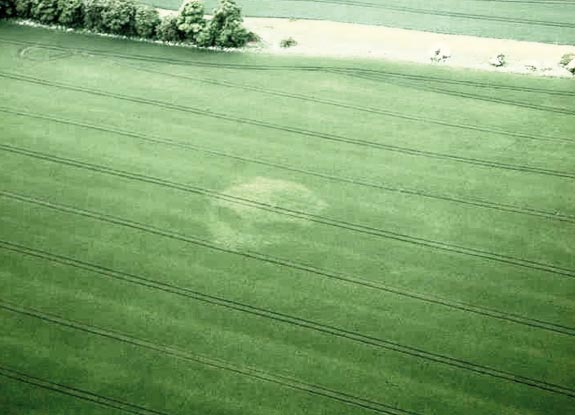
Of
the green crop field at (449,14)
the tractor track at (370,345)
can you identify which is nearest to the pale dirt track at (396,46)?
the green crop field at (449,14)

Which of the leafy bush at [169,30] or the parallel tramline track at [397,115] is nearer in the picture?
the parallel tramline track at [397,115]

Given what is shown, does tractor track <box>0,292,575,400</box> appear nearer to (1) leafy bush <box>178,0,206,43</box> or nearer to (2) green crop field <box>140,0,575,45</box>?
(1) leafy bush <box>178,0,206,43</box>

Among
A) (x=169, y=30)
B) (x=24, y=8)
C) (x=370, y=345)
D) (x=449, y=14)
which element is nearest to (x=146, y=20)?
(x=169, y=30)

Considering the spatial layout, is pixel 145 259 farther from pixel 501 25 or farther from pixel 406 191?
pixel 501 25

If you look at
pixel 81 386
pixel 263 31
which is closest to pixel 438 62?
pixel 263 31

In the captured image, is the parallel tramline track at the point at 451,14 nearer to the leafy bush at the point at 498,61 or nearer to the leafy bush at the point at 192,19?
the leafy bush at the point at 498,61

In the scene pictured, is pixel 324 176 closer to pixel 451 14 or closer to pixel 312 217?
pixel 312 217
